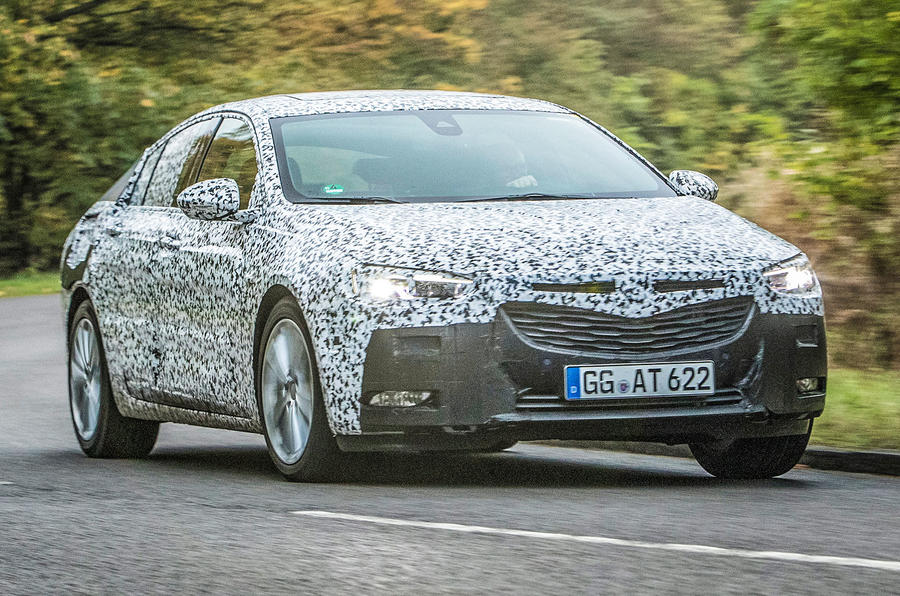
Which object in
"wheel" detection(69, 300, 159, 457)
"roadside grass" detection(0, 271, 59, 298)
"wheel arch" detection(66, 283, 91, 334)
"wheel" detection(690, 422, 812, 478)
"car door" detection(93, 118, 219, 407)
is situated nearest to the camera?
"wheel" detection(690, 422, 812, 478)

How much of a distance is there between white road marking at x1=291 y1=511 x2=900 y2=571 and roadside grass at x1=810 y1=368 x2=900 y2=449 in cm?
292

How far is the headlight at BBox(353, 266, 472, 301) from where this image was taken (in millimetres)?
7156

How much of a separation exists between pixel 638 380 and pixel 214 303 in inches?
87.2

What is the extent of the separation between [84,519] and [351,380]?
1144mm

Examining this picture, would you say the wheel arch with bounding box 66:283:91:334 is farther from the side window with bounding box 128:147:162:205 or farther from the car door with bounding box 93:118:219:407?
the side window with bounding box 128:147:162:205

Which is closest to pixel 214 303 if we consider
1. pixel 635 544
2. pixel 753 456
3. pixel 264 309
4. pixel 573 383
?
pixel 264 309

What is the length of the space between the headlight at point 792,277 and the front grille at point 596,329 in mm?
431

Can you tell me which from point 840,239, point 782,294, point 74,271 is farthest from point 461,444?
point 840,239

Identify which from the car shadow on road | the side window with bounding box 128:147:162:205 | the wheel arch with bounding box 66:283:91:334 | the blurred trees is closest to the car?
the car shadow on road

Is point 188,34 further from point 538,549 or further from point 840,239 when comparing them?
point 538,549

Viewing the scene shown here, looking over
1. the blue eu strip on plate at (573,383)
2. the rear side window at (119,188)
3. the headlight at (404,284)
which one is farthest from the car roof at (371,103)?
the blue eu strip on plate at (573,383)

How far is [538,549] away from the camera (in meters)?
5.77

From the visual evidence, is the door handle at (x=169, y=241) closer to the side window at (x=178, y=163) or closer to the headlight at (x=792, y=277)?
the side window at (x=178, y=163)

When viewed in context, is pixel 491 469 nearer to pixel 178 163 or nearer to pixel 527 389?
pixel 527 389
